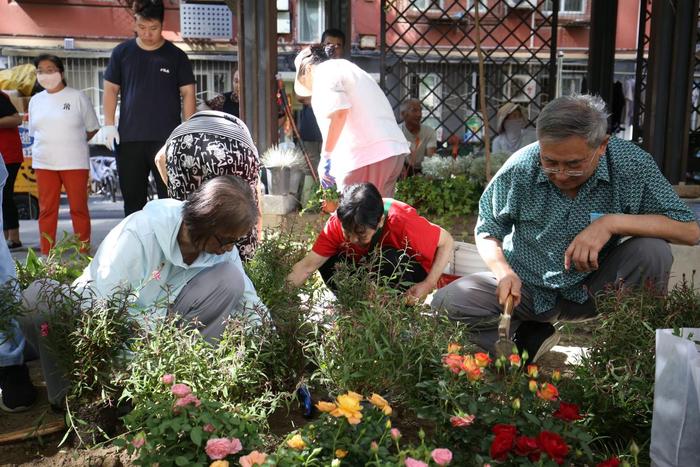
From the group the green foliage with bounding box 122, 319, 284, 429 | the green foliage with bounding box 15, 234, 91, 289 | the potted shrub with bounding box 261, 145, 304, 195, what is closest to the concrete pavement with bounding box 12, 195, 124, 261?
the potted shrub with bounding box 261, 145, 304, 195

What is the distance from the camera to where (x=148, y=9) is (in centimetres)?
450

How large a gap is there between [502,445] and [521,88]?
839 cm

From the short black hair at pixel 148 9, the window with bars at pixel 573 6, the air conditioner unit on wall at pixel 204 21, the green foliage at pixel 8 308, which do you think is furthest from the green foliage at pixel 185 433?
the window with bars at pixel 573 6

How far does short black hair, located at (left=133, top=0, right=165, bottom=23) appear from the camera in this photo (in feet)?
14.7

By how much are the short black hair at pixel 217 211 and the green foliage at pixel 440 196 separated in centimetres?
332

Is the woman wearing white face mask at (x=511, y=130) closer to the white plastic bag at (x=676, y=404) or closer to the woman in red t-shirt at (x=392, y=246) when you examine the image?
the woman in red t-shirt at (x=392, y=246)

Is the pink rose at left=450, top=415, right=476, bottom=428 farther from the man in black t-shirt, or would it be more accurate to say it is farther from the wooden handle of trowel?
the man in black t-shirt

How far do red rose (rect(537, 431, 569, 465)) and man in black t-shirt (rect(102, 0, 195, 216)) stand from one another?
350 centimetres

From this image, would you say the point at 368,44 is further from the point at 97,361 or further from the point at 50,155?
the point at 97,361

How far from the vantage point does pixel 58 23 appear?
16828 millimetres

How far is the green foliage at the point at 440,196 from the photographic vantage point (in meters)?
5.63

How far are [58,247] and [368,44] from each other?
46.5 feet

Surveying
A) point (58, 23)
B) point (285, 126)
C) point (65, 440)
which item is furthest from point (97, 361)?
point (58, 23)

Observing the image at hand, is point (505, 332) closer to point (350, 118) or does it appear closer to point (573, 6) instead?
point (350, 118)
